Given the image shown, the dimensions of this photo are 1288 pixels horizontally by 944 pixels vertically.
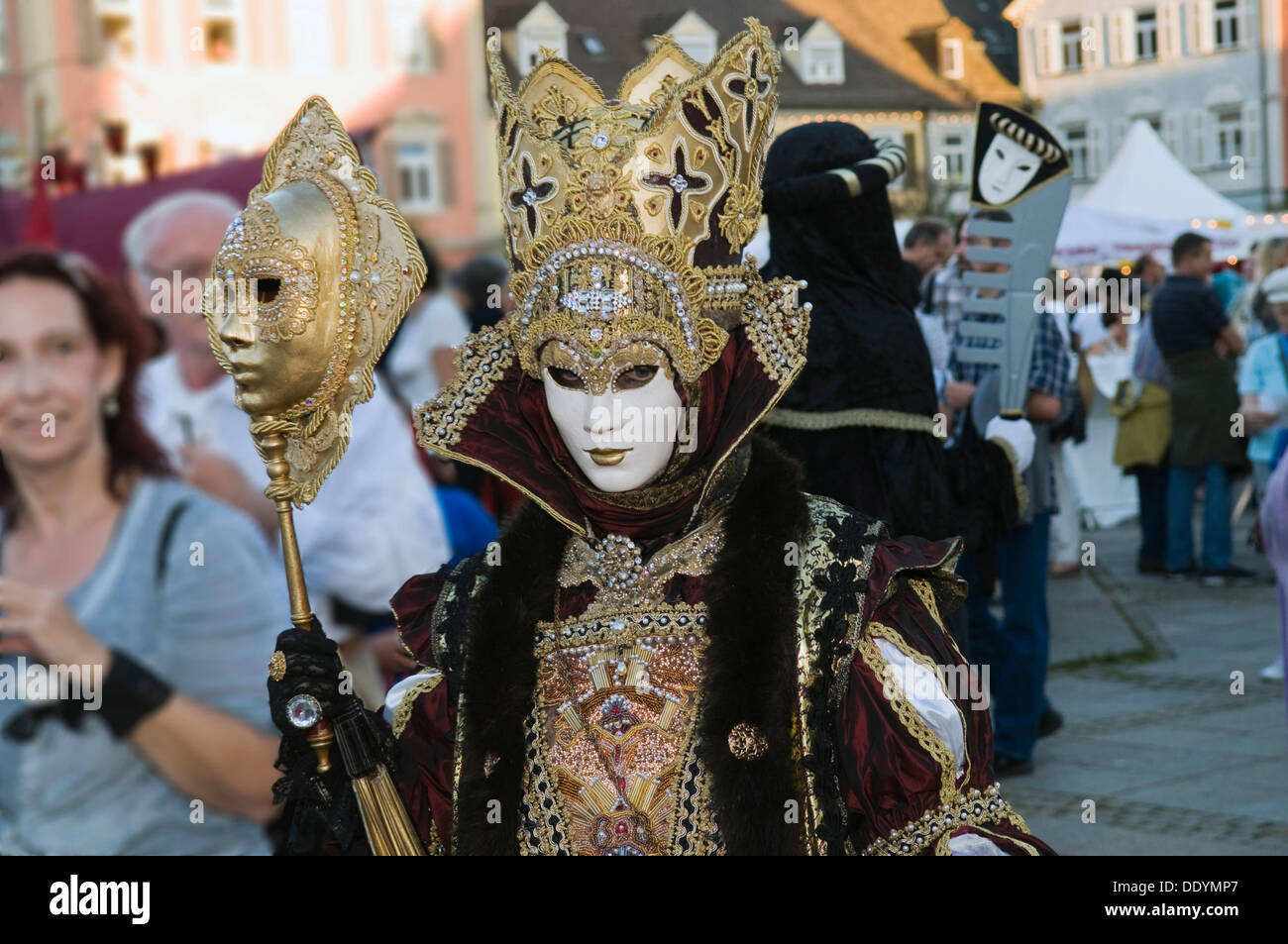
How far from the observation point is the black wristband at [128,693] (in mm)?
3314

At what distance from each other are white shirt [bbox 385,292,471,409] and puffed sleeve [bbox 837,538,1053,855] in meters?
2.32

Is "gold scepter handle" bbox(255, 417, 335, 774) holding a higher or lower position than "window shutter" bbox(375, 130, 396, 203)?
lower

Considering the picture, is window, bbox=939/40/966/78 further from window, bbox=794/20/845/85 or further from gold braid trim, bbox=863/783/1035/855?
gold braid trim, bbox=863/783/1035/855

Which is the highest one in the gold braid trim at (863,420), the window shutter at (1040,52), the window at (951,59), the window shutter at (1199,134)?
the window shutter at (1199,134)

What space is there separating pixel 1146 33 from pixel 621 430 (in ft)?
27.3

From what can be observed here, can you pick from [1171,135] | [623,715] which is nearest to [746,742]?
[623,715]

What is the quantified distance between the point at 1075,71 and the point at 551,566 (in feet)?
19.7

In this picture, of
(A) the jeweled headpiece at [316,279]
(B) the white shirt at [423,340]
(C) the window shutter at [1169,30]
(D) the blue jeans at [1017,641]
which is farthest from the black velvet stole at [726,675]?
(C) the window shutter at [1169,30]

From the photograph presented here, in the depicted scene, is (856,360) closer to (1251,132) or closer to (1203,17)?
(1203,17)

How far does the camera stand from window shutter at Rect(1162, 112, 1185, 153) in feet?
41.3

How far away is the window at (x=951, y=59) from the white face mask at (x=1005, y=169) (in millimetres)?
328

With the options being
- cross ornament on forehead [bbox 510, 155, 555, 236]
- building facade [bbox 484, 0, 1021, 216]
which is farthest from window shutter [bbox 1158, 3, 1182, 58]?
cross ornament on forehead [bbox 510, 155, 555, 236]

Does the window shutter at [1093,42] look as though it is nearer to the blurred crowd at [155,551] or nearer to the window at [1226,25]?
the window at [1226,25]
